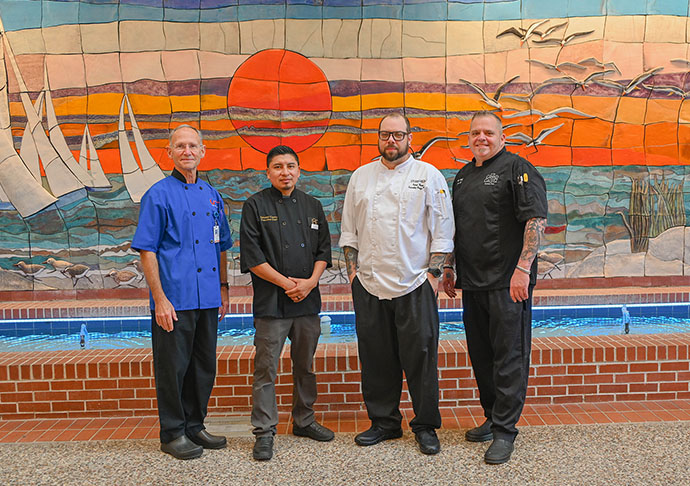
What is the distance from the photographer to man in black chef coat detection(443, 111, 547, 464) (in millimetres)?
2260

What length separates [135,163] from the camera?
604cm

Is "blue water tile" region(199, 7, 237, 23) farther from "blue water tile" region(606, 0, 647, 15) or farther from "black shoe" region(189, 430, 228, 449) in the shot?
"black shoe" region(189, 430, 228, 449)

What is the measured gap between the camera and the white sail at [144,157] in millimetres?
6020

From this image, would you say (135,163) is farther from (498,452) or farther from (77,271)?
(498,452)

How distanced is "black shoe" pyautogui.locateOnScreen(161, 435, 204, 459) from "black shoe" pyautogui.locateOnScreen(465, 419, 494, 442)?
1264mm

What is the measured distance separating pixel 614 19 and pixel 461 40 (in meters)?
1.89

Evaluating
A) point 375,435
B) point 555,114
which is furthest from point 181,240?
point 555,114

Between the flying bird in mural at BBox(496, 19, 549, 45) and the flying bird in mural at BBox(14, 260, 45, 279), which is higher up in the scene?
the flying bird in mural at BBox(496, 19, 549, 45)

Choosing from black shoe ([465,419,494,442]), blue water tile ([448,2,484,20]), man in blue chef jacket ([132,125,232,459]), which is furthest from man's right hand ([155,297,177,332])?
blue water tile ([448,2,484,20])

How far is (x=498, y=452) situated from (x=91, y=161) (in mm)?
5635

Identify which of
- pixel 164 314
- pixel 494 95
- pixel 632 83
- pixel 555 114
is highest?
pixel 632 83

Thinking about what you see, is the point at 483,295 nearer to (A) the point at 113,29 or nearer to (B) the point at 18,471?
(B) the point at 18,471

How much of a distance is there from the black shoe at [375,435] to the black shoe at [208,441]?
0.64 meters

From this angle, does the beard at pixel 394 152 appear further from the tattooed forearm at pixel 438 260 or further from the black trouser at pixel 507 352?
the black trouser at pixel 507 352
